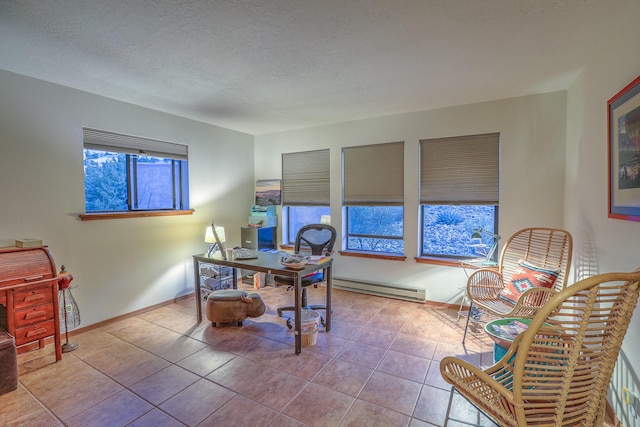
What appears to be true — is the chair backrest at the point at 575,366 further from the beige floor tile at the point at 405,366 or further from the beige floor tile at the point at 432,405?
the beige floor tile at the point at 405,366

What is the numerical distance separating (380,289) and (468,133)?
7.46 ft

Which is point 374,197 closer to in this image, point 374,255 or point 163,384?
point 374,255

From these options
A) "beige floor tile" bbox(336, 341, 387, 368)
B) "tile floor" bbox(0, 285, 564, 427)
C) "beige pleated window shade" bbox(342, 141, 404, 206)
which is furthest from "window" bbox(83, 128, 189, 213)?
"beige floor tile" bbox(336, 341, 387, 368)

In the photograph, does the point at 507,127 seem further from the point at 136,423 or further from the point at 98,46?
the point at 136,423

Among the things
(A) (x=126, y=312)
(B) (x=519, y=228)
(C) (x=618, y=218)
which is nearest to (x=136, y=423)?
(A) (x=126, y=312)

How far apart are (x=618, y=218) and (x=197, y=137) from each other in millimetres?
4436

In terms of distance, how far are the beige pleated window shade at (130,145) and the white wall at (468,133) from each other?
1.83 m

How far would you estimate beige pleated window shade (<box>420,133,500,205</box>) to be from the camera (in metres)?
3.49

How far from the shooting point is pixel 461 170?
365cm

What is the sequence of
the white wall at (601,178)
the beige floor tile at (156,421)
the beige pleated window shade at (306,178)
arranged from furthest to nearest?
the beige pleated window shade at (306,178) → the beige floor tile at (156,421) → the white wall at (601,178)

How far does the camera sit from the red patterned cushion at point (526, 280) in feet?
8.55

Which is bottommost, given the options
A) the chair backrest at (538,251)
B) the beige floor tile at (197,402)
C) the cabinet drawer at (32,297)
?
the beige floor tile at (197,402)

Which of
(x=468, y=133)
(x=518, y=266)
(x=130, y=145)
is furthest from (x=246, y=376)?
(x=468, y=133)

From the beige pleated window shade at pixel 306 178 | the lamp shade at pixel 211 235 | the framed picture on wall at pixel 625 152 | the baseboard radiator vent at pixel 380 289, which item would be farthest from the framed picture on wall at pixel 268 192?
the framed picture on wall at pixel 625 152
